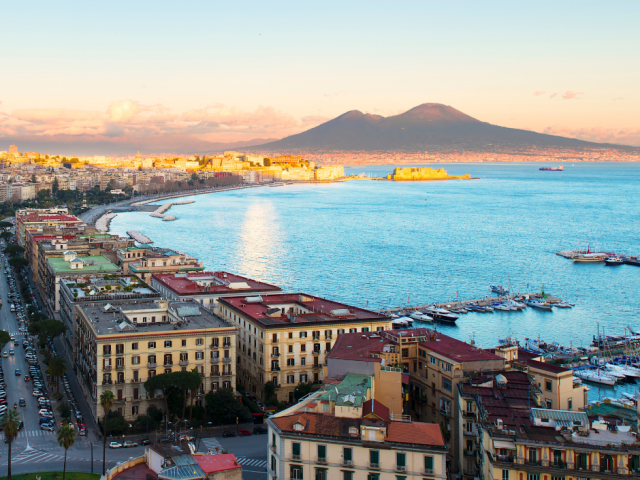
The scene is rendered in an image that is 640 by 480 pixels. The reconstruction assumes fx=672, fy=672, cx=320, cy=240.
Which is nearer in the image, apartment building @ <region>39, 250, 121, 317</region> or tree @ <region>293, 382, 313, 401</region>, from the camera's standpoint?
tree @ <region>293, 382, 313, 401</region>

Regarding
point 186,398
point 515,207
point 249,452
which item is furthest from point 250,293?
point 515,207

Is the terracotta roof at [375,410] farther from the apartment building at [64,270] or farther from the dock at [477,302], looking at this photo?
the dock at [477,302]

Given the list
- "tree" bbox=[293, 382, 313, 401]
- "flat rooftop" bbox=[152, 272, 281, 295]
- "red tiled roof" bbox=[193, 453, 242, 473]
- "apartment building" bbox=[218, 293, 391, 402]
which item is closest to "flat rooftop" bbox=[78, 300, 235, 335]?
"apartment building" bbox=[218, 293, 391, 402]

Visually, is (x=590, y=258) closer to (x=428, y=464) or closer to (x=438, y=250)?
(x=438, y=250)

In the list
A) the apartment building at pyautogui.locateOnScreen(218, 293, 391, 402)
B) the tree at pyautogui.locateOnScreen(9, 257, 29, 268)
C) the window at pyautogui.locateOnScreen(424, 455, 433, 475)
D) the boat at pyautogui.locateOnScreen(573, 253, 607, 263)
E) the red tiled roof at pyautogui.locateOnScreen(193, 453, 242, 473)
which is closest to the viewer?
the red tiled roof at pyautogui.locateOnScreen(193, 453, 242, 473)

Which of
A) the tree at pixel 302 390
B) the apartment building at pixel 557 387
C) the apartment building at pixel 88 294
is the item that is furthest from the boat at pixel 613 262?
the apartment building at pixel 557 387

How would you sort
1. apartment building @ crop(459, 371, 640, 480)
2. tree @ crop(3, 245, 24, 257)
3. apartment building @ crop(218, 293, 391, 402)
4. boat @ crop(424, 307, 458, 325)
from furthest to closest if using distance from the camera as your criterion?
tree @ crop(3, 245, 24, 257)
boat @ crop(424, 307, 458, 325)
apartment building @ crop(218, 293, 391, 402)
apartment building @ crop(459, 371, 640, 480)

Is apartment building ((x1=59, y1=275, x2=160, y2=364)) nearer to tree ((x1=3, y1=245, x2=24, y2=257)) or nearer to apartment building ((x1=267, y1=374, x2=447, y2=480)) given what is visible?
apartment building ((x1=267, y1=374, x2=447, y2=480))
